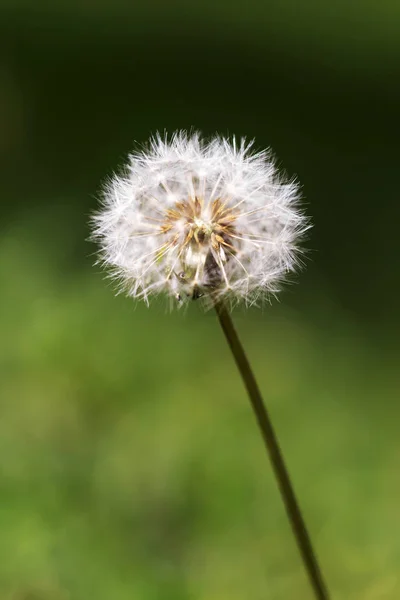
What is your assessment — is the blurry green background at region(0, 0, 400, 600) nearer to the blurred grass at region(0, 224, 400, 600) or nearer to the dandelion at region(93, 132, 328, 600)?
the blurred grass at region(0, 224, 400, 600)

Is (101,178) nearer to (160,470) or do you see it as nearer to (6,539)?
(160,470)

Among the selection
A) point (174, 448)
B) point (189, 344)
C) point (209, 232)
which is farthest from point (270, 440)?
point (189, 344)

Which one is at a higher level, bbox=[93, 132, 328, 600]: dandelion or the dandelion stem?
bbox=[93, 132, 328, 600]: dandelion

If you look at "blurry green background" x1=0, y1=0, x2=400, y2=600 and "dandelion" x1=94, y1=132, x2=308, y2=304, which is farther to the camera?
"blurry green background" x1=0, y1=0, x2=400, y2=600

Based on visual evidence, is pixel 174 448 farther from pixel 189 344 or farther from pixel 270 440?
pixel 270 440

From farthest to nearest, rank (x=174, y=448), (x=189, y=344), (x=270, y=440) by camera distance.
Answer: (x=189, y=344) < (x=174, y=448) < (x=270, y=440)

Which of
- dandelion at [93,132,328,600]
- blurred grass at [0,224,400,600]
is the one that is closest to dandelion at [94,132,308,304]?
dandelion at [93,132,328,600]

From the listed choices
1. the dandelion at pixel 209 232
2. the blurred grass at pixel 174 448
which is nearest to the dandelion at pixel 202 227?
the dandelion at pixel 209 232

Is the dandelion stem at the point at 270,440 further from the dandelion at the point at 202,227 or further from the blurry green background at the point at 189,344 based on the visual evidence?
the blurry green background at the point at 189,344
